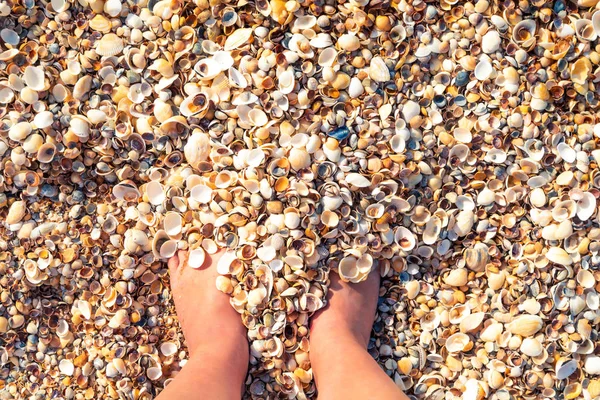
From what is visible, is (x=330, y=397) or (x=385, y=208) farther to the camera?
(x=385, y=208)

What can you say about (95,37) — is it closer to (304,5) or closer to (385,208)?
(304,5)

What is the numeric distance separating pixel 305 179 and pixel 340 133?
0.17 metres

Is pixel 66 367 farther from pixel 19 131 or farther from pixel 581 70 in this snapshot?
pixel 581 70

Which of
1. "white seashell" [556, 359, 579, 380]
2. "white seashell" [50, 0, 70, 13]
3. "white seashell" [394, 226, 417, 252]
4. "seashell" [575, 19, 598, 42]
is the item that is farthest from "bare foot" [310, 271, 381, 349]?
"white seashell" [50, 0, 70, 13]

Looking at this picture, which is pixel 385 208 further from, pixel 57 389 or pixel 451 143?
pixel 57 389

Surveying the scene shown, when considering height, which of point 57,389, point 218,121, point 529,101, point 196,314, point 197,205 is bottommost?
point 57,389

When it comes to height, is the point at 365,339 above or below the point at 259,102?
below

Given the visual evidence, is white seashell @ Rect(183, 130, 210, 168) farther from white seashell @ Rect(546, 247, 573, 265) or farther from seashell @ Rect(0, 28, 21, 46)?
white seashell @ Rect(546, 247, 573, 265)

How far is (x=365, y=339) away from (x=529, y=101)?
0.87 meters

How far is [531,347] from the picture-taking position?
63.3 inches

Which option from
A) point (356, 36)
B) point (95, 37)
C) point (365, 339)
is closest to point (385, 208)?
point (365, 339)

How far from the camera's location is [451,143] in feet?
5.54

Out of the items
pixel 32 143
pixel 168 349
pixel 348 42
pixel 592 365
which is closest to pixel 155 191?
pixel 32 143

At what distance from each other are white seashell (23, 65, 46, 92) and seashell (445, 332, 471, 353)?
1.43m
